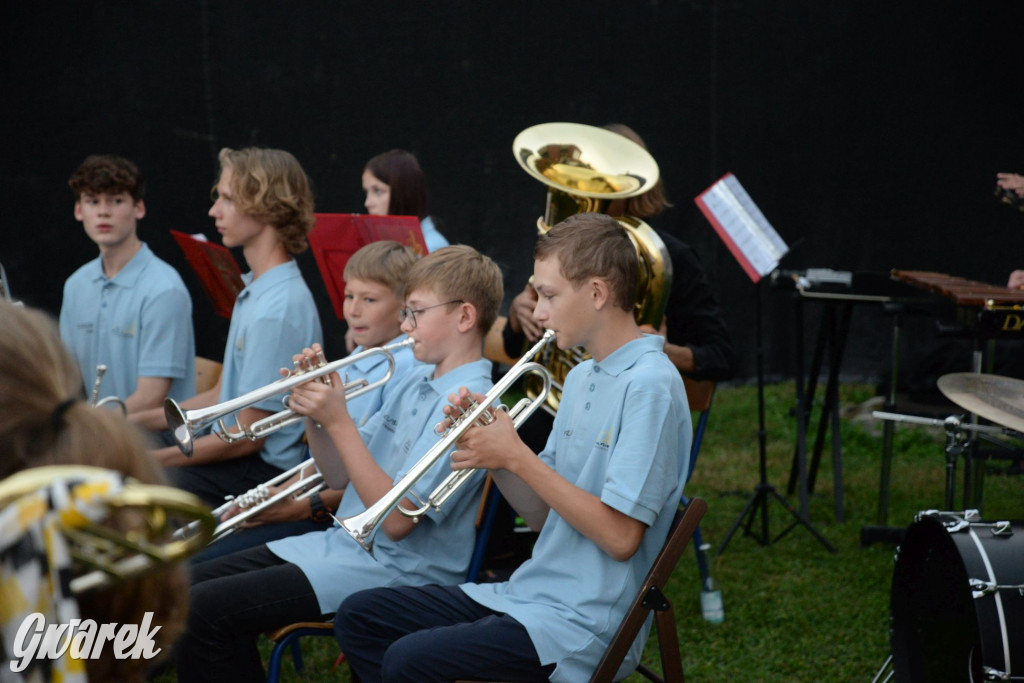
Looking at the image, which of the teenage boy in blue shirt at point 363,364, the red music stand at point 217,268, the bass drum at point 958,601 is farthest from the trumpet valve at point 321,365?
the bass drum at point 958,601

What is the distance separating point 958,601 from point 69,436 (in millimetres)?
2075

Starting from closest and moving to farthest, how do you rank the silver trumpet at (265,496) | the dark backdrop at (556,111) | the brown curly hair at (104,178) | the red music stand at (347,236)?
the silver trumpet at (265,496), the red music stand at (347,236), the brown curly hair at (104,178), the dark backdrop at (556,111)

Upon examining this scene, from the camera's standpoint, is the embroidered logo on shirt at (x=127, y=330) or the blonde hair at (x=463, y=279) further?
the embroidered logo on shirt at (x=127, y=330)

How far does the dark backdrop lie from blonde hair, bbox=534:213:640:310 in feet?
14.9

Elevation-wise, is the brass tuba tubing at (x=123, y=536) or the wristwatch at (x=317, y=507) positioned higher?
the brass tuba tubing at (x=123, y=536)

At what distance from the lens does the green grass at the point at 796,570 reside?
3.37 metres

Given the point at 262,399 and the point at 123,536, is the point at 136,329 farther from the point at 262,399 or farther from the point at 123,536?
the point at 123,536

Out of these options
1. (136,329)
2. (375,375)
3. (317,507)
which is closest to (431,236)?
(136,329)

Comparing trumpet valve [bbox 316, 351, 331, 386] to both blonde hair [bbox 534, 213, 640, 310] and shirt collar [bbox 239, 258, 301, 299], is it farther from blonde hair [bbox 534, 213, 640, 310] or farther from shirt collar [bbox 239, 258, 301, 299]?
shirt collar [bbox 239, 258, 301, 299]

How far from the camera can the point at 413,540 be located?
2.67 metres

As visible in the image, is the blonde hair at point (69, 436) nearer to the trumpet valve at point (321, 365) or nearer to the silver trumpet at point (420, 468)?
the silver trumpet at point (420, 468)

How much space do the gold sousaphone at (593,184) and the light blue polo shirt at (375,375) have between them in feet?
1.30

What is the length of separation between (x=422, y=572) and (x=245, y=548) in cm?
68

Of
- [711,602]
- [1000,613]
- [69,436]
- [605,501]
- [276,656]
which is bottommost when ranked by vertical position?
[711,602]
